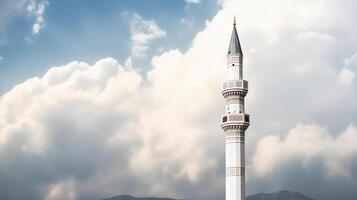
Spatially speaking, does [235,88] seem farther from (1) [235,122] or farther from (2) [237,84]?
(1) [235,122]

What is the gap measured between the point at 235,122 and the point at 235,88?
14.4 ft

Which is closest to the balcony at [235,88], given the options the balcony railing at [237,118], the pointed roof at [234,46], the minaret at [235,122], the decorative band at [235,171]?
the minaret at [235,122]

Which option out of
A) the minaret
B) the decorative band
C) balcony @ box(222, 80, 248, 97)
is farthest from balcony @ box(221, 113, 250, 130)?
the decorative band

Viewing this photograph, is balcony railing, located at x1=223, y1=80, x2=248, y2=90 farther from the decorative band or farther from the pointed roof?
the decorative band

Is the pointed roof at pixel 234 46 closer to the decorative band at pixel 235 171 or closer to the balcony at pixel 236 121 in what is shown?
the balcony at pixel 236 121

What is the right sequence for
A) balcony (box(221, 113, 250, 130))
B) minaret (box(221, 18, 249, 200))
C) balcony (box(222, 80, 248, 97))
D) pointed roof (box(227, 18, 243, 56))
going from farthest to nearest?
1. pointed roof (box(227, 18, 243, 56))
2. balcony (box(222, 80, 248, 97))
3. balcony (box(221, 113, 250, 130))
4. minaret (box(221, 18, 249, 200))

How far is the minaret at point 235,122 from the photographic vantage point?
208ft

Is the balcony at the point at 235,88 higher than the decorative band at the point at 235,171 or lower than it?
higher

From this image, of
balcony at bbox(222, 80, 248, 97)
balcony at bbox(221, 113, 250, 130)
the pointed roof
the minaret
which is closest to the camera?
the minaret

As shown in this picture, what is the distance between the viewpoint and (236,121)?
65250 millimetres

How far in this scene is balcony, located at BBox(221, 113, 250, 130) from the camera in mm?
65250

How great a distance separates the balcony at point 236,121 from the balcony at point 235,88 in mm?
2880

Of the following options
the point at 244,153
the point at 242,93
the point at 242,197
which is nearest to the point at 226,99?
the point at 242,93

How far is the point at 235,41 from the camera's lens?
69.9m
